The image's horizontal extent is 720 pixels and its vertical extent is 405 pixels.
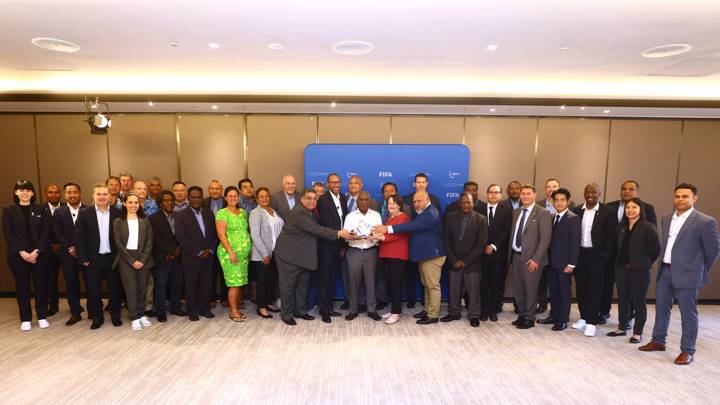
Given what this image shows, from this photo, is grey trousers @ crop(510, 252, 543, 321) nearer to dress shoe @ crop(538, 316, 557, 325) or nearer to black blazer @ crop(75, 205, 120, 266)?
dress shoe @ crop(538, 316, 557, 325)

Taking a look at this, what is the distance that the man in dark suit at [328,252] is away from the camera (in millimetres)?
4980

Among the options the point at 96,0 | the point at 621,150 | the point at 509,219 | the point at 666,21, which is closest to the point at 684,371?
the point at 509,219

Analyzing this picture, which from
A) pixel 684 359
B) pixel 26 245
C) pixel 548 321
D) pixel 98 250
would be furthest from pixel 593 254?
pixel 26 245

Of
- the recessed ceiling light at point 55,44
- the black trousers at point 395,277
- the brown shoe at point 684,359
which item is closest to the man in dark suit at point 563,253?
the brown shoe at point 684,359

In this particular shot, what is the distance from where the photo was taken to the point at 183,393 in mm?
3293

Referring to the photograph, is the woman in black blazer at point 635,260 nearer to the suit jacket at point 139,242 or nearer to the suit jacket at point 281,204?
the suit jacket at point 281,204

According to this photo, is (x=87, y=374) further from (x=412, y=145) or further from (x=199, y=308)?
(x=412, y=145)

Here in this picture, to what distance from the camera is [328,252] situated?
4.98 m

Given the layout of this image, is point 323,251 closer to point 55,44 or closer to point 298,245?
point 298,245

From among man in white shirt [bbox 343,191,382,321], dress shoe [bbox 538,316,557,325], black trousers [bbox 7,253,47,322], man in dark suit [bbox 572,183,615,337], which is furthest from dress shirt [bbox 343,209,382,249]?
black trousers [bbox 7,253,47,322]

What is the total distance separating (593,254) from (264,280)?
4.50 metres

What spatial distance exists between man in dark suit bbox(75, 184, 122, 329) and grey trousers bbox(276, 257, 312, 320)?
2.20 m

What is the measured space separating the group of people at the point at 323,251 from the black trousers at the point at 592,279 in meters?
0.01

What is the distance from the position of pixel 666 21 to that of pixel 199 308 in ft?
21.0
